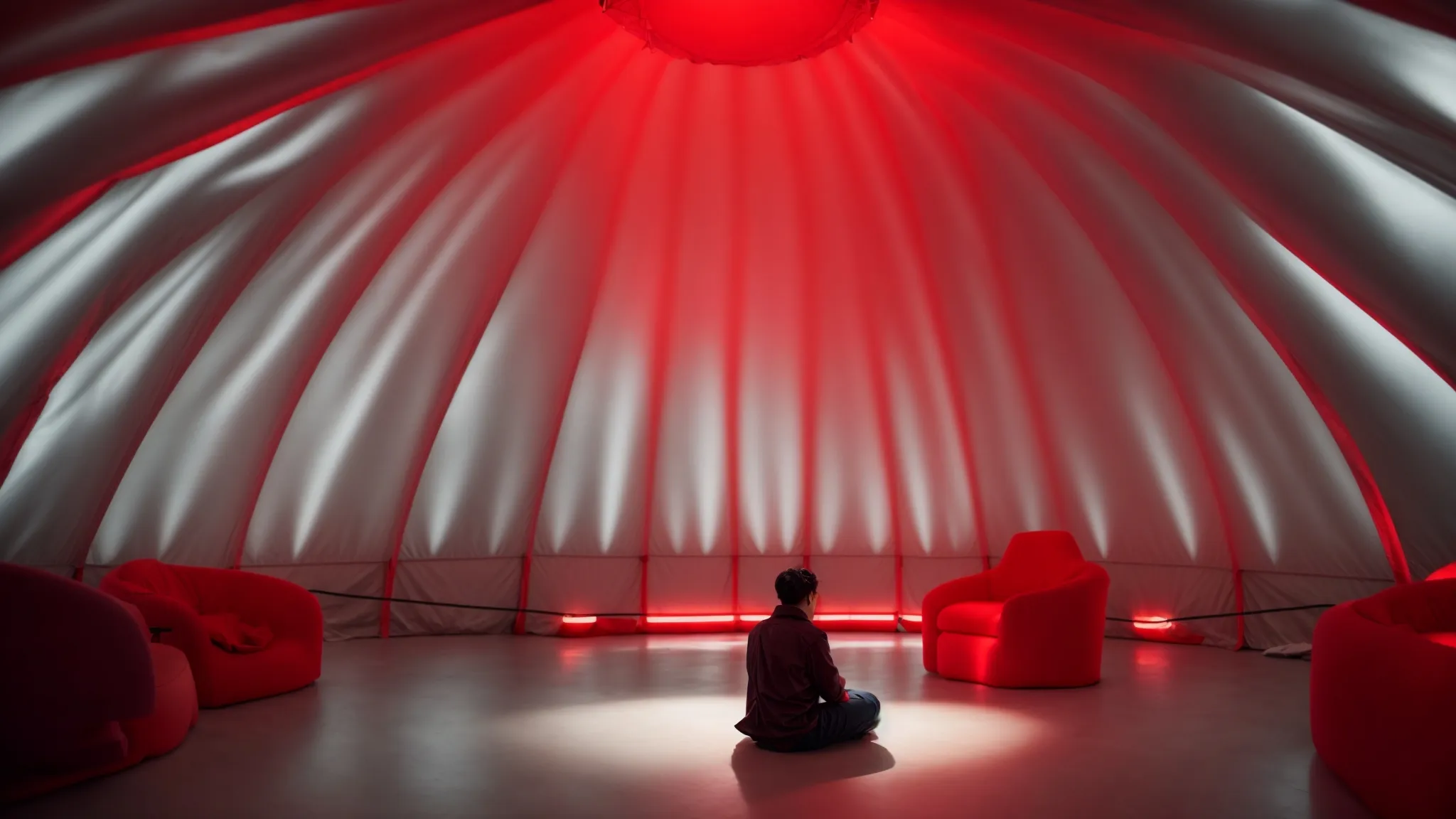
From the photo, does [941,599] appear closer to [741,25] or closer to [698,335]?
[698,335]

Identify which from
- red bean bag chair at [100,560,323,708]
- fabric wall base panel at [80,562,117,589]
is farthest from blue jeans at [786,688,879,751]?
fabric wall base panel at [80,562,117,589]

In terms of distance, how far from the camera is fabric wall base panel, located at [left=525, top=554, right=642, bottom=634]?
12961 mm

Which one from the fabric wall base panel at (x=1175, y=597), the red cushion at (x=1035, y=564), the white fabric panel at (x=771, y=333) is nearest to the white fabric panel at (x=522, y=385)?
the white fabric panel at (x=771, y=333)

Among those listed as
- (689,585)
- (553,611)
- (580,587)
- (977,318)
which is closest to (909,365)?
(977,318)

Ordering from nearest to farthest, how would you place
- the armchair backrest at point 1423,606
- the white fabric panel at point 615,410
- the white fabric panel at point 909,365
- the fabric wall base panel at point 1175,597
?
the armchair backrest at point 1423,606
the white fabric panel at point 909,365
the white fabric panel at point 615,410
the fabric wall base panel at point 1175,597

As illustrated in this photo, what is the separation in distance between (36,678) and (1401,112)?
7130mm

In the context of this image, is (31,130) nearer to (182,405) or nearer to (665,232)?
(182,405)

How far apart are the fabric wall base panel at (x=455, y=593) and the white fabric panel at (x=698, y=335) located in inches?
75.3

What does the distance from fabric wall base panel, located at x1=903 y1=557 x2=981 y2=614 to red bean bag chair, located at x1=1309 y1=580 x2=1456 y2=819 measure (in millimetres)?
7334

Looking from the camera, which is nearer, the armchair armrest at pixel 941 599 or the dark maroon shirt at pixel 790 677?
A: the dark maroon shirt at pixel 790 677

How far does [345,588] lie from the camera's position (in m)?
12.2

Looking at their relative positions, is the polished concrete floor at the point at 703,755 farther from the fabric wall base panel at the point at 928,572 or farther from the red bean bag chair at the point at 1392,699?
the fabric wall base panel at the point at 928,572

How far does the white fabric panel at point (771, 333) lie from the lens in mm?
10078

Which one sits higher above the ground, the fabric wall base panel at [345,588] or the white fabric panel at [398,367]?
the white fabric panel at [398,367]
